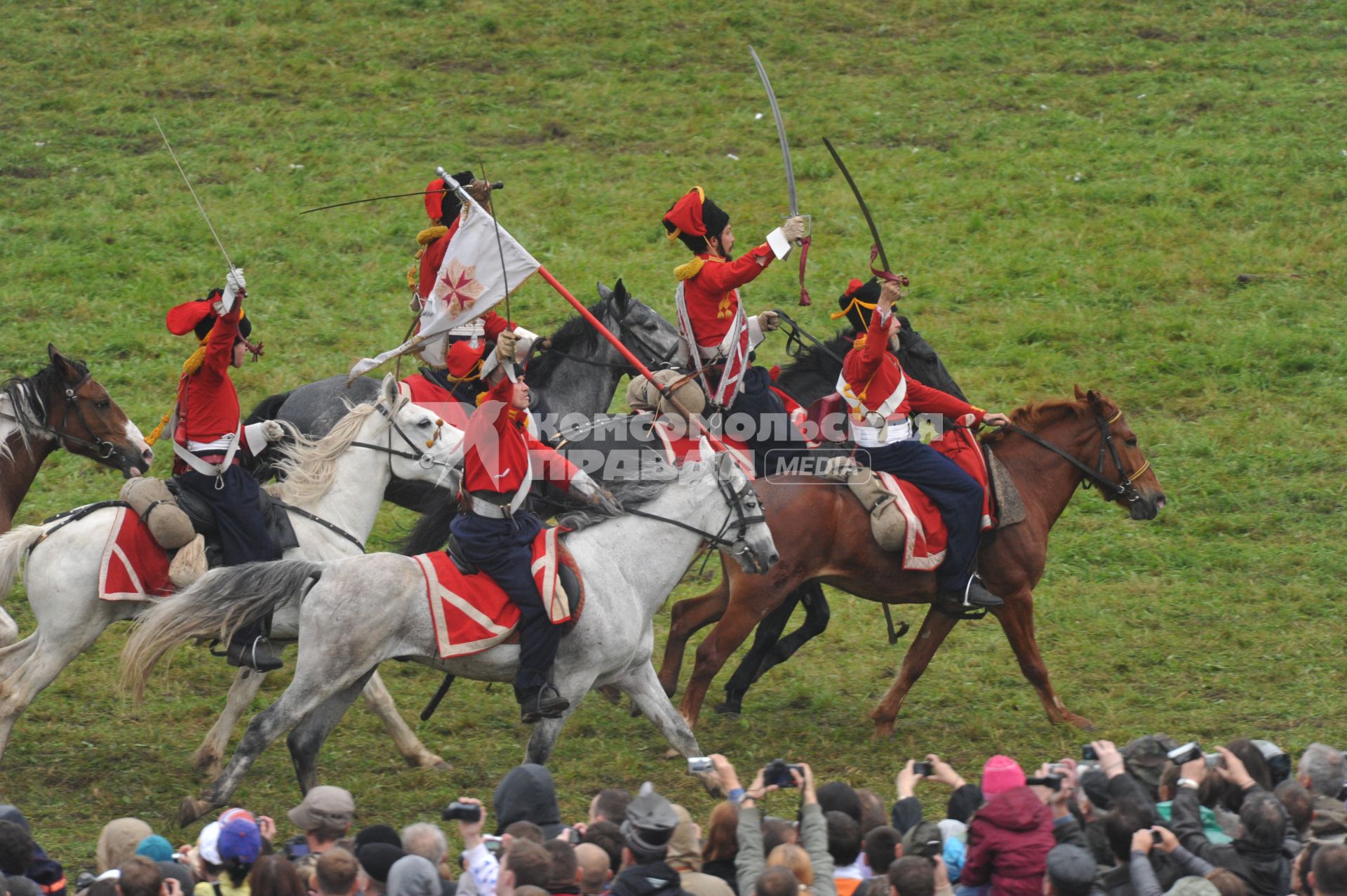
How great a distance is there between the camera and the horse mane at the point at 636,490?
8625 mm

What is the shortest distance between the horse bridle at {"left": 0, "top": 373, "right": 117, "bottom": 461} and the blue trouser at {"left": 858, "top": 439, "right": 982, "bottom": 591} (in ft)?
15.8

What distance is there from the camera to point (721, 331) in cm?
1091

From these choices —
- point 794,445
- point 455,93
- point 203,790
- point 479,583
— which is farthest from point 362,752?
point 455,93

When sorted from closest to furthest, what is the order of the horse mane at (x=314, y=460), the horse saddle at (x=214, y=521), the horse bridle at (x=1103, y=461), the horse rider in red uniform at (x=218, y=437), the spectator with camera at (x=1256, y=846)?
the spectator with camera at (x=1256, y=846)
the horse rider in red uniform at (x=218, y=437)
the horse saddle at (x=214, y=521)
the horse mane at (x=314, y=460)
the horse bridle at (x=1103, y=461)

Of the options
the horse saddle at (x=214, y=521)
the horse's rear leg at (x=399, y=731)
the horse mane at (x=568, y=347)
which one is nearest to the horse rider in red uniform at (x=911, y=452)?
the horse mane at (x=568, y=347)

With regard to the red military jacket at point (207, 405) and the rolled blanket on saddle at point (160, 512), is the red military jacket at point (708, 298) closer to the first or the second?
the red military jacket at point (207, 405)

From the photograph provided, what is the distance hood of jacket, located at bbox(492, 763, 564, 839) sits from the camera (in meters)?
6.49

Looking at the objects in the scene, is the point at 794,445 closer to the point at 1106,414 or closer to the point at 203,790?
the point at 1106,414

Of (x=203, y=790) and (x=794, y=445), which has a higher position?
(x=794, y=445)

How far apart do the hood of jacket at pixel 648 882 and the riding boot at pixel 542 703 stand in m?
2.56

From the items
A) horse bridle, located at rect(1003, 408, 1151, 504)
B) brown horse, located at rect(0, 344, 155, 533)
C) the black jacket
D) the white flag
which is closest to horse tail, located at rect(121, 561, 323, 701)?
the white flag

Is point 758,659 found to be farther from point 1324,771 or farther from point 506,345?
point 1324,771

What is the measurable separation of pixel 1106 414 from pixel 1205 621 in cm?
202

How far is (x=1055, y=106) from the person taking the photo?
20.6m
